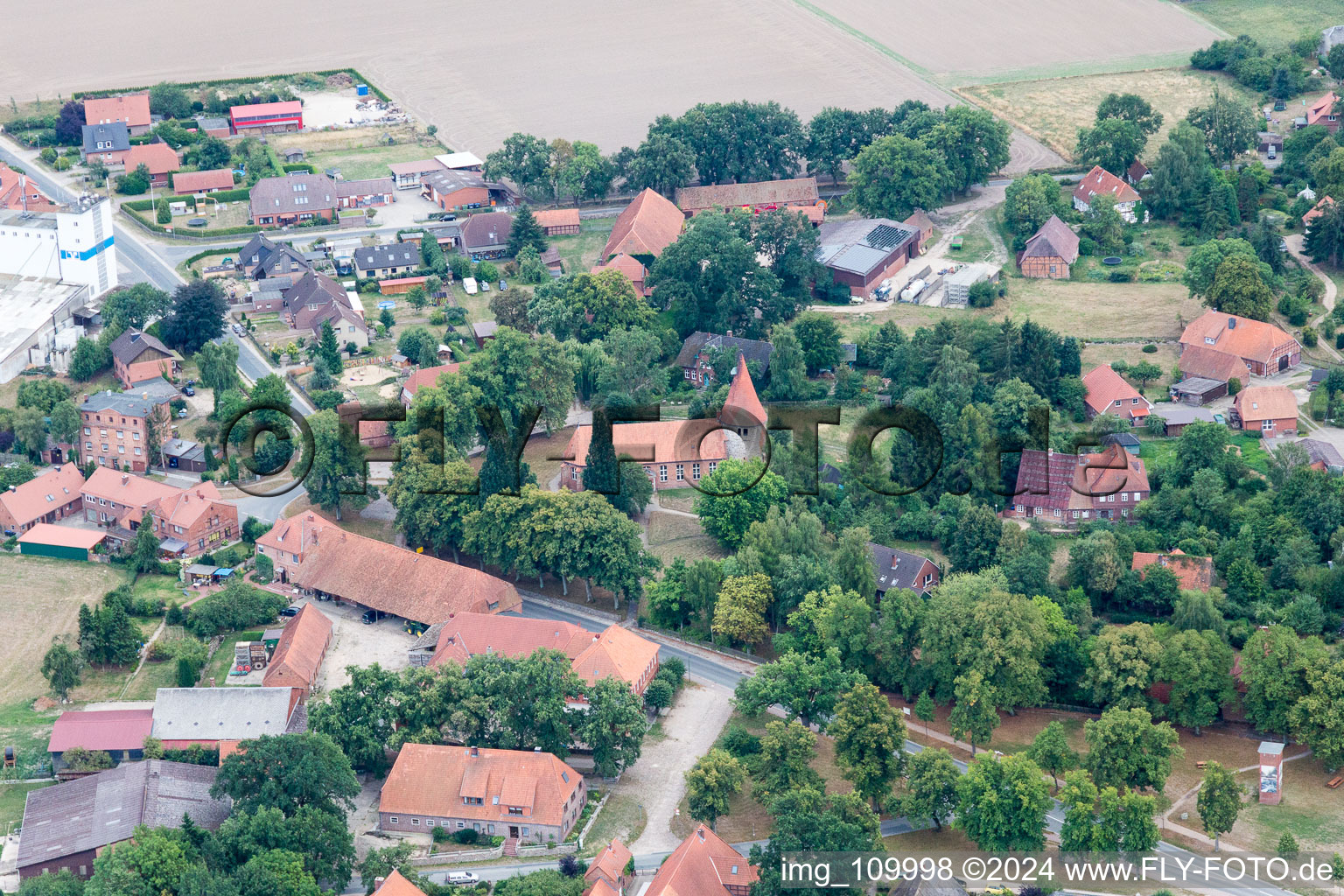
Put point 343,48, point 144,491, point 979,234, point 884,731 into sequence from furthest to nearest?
point 343,48 → point 979,234 → point 144,491 → point 884,731

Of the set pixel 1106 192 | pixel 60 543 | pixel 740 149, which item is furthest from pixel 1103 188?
pixel 60 543

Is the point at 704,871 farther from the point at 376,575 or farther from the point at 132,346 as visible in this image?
the point at 132,346

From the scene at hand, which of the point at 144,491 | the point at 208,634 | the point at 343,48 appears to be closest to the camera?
the point at 208,634

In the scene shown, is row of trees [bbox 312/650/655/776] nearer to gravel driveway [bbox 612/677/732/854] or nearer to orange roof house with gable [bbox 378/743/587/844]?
gravel driveway [bbox 612/677/732/854]

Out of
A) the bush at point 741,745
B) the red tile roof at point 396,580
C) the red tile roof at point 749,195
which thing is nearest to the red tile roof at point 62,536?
the red tile roof at point 396,580

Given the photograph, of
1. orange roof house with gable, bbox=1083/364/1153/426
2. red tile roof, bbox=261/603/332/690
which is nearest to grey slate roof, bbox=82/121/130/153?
red tile roof, bbox=261/603/332/690

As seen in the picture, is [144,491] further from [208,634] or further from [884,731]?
[884,731]

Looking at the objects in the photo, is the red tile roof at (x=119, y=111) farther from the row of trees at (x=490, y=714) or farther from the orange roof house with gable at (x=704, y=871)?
the orange roof house with gable at (x=704, y=871)

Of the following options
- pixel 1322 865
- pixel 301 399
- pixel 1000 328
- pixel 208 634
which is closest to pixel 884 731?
pixel 1322 865
